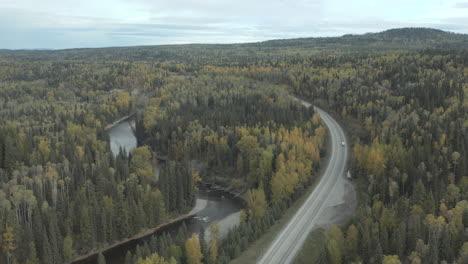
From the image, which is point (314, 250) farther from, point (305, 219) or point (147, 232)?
point (147, 232)

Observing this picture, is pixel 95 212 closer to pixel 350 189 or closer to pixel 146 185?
pixel 146 185

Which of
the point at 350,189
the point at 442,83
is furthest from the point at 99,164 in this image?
the point at 442,83

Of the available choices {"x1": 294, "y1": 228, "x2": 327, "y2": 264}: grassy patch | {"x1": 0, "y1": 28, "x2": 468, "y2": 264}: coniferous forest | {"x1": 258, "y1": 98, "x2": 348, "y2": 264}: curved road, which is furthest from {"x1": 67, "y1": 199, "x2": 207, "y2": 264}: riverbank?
{"x1": 294, "y1": 228, "x2": 327, "y2": 264}: grassy patch

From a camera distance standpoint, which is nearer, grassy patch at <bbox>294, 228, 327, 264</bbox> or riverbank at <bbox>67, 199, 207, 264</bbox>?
grassy patch at <bbox>294, 228, 327, 264</bbox>

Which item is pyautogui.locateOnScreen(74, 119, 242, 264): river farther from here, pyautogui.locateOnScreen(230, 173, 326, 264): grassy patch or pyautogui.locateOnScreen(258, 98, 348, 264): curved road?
pyautogui.locateOnScreen(258, 98, 348, 264): curved road

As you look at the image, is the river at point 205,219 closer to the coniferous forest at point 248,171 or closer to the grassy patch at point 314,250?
the coniferous forest at point 248,171
